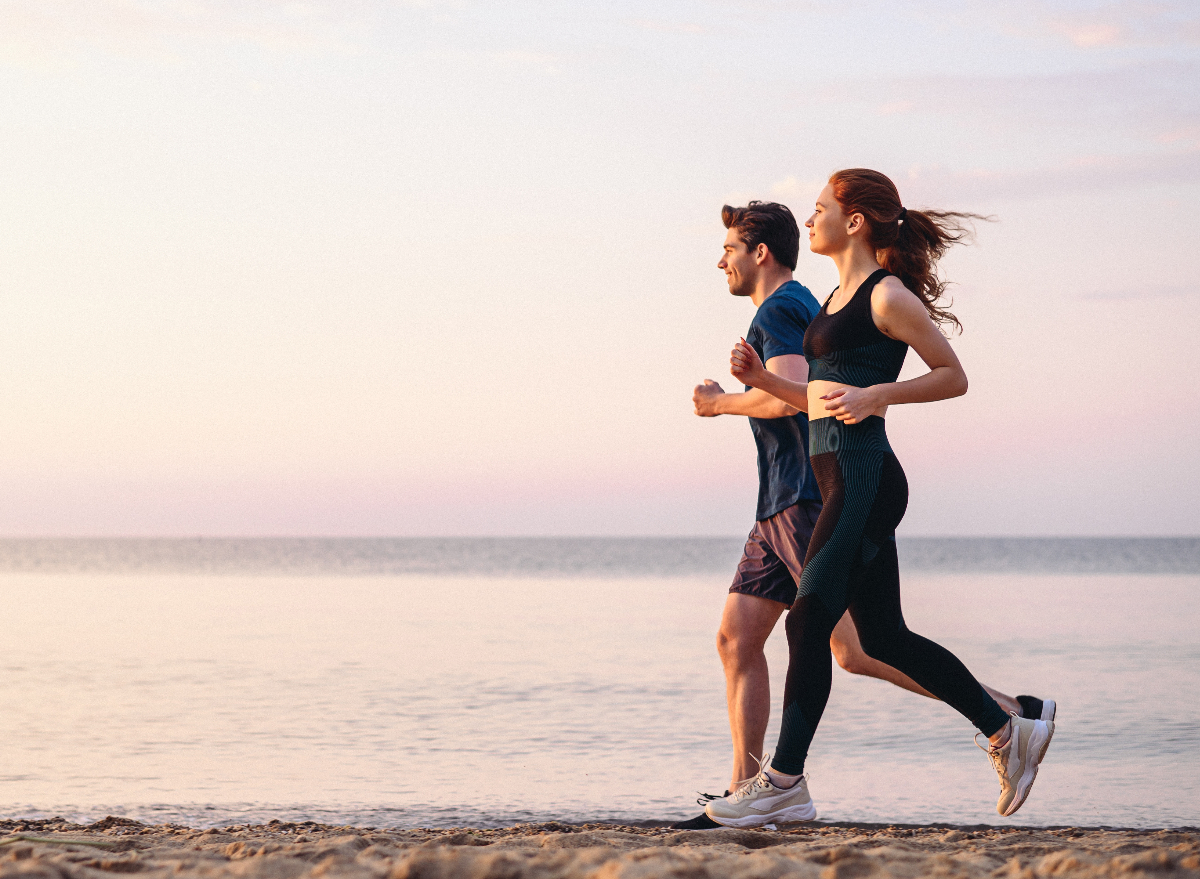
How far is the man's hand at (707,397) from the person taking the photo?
3.98m

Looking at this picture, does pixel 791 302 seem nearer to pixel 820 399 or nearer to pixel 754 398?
pixel 754 398

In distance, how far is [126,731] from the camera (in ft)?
20.6

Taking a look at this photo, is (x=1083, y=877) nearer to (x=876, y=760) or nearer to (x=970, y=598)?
(x=876, y=760)

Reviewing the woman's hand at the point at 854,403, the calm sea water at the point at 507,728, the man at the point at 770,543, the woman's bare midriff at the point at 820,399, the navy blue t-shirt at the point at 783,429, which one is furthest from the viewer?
the calm sea water at the point at 507,728

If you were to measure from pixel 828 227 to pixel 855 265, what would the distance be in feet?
0.51

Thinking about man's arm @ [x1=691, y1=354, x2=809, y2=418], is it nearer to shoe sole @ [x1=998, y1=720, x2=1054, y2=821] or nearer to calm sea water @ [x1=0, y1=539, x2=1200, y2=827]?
shoe sole @ [x1=998, y1=720, x2=1054, y2=821]

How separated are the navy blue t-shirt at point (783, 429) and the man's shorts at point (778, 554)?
1.5 inches

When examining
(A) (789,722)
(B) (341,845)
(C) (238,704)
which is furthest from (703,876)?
(C) (238,704)

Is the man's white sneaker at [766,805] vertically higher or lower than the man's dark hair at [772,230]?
lower

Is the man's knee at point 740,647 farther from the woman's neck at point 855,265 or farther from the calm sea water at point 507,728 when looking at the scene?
the woman's neck at point 855,265

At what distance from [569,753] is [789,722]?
2414 millimetres

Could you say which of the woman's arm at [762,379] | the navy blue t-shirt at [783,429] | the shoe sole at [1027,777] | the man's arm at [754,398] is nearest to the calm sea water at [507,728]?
the shoe sole at [1027,777]

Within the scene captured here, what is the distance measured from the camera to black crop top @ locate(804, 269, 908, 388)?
3598mm

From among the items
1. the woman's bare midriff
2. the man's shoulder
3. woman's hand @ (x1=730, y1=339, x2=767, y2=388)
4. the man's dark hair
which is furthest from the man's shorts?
the man's dark hair
